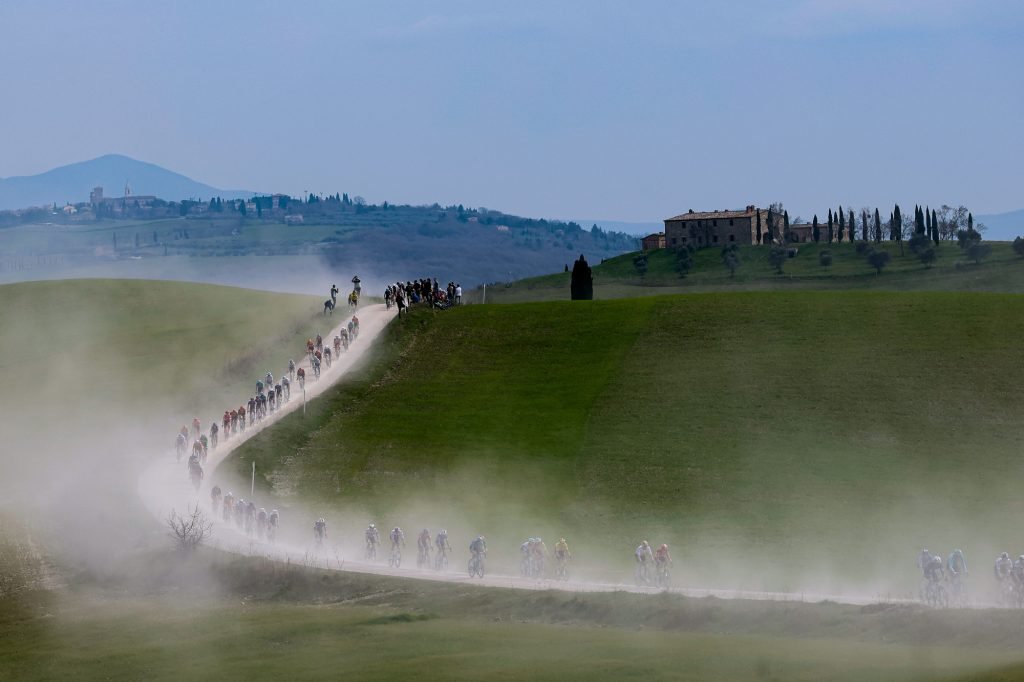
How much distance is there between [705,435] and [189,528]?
2999 cm

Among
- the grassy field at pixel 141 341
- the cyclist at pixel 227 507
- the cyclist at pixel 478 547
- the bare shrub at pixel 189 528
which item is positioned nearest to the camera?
the cyclist at pixel 478 547

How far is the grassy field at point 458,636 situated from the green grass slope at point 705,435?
858cm

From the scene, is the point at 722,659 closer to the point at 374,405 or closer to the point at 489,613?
the point at 489,613

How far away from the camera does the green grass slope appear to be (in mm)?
60031

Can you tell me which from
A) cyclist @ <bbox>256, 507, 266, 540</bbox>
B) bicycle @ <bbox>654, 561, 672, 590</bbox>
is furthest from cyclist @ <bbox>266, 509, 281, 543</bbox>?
bicycle @ <bbox>654, 561, 672, 590</bbox>

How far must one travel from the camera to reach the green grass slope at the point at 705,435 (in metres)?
60.0

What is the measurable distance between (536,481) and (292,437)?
14960 mm

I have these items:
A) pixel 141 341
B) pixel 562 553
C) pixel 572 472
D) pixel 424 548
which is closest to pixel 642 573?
pixel 562 553

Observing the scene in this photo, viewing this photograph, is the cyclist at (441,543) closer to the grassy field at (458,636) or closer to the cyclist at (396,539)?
the cyclist at (396,539)

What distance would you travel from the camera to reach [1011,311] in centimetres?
9131

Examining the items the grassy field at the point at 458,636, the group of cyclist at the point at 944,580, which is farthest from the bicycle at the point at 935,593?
the grassy field at the point at 458,636

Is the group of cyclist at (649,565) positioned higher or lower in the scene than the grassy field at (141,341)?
lower

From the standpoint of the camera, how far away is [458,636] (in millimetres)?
42094

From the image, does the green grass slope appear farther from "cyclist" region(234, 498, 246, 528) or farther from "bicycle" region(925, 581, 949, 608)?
"cyclist" region(234, 498, 246, 528)
